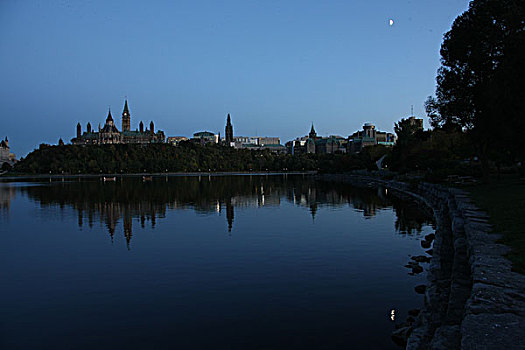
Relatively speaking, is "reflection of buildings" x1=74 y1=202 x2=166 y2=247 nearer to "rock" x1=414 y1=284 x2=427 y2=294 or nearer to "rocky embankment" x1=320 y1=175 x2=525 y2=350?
"rock" x1=414 y1=284 x2=427 y2=294

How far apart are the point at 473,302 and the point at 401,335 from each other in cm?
356

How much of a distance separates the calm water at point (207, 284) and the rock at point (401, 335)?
329 mm

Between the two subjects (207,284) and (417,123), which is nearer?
(207,284)

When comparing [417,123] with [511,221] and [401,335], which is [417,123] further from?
[401,335]

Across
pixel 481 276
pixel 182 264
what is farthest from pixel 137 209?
pixel 481 276

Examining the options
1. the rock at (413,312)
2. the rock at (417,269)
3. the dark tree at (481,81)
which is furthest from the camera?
the dark tree at (481,81)

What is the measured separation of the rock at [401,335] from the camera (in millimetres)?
11516

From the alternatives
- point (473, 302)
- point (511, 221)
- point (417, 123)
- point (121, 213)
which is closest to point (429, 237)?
point (511, 221)

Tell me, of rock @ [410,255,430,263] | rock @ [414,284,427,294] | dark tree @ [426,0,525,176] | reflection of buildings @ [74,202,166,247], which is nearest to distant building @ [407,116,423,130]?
dark tree @ [426,0,525,176]

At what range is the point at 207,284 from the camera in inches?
672

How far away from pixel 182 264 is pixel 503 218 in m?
14.6

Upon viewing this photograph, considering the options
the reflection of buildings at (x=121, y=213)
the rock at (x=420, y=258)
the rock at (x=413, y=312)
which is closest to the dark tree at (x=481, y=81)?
the rock at (x=420, y=258)

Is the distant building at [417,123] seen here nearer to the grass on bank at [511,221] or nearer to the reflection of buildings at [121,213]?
the reflection of buildings at [121,213]

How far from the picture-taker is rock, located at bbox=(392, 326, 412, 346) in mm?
11516
